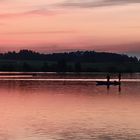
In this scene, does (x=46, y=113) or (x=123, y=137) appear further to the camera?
(x=46, y=113)

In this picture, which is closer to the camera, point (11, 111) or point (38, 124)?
point (38, 124)

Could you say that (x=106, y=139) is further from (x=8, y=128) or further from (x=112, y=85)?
(x=112, y=85)

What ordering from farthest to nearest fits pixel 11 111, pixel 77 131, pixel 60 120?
pixel 11 111 < pixel 60 120 < pixel 77 131

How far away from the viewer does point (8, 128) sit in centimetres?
2973

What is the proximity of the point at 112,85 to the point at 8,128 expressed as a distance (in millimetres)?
72423

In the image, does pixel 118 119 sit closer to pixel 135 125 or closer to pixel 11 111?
pixel 135 125

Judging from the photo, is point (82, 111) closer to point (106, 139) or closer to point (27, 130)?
point (27, 130)

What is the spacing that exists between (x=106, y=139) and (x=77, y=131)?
11.1 feet

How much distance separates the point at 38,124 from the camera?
104 ft

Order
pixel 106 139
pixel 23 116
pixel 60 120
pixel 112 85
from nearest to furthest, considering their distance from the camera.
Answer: pixel 106 139 < pixel 60 120 < pixel 23 116 < pixel 112 85

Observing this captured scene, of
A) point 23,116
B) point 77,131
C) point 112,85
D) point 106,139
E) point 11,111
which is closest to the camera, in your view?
point 106,139

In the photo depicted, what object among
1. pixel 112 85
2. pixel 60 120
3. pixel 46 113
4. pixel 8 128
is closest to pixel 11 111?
pixel 46 113

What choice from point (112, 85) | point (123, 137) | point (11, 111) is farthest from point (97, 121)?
point (112, 85)

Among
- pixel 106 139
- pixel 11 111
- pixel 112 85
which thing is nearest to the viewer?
pixel 106 139
